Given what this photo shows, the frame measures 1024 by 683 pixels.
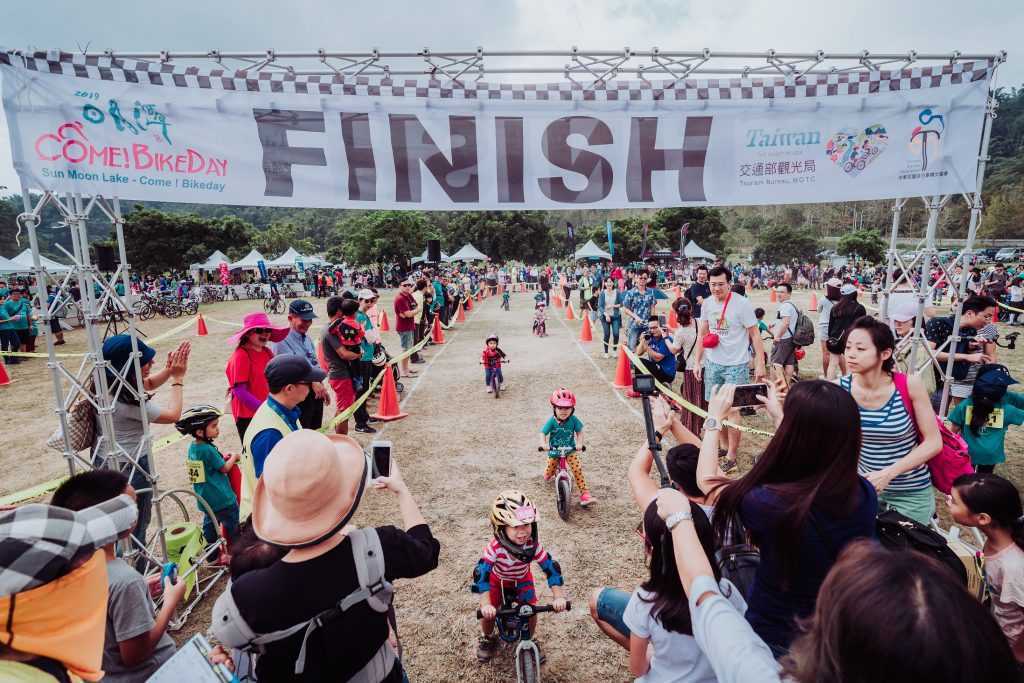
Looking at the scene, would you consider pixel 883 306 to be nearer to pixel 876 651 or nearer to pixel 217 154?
pixel 876 651

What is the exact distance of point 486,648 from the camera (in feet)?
10.8

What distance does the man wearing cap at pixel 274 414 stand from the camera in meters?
3.21

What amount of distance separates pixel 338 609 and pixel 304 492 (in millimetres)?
407

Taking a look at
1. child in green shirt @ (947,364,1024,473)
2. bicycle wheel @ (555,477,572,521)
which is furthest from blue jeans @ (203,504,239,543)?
child in green shirt @ (947,364,1024,473)

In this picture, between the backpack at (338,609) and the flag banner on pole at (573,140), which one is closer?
the backpack at (338,609)

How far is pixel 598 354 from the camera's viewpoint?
41.2 ft

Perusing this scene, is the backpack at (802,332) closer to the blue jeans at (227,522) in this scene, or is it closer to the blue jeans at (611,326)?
the blue jeans at (611,326)

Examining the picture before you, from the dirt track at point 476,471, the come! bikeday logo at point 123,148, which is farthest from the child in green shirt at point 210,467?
the come! bikeday logo at point 123,148

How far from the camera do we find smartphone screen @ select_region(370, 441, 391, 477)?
7.50 feet

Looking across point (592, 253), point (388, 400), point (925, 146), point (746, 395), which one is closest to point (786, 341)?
point (925, 146)

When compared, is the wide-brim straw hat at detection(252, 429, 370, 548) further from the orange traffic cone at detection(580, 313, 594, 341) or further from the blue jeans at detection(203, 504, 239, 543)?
the orange traffic cone at detection(580, 313, 594, 341)

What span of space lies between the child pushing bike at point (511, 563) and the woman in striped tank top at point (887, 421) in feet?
6.58

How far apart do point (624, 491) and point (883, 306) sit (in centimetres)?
340

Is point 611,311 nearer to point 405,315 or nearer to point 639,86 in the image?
point 405,315
